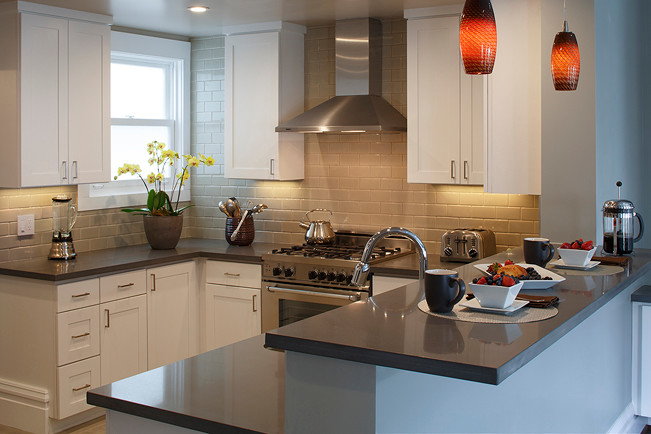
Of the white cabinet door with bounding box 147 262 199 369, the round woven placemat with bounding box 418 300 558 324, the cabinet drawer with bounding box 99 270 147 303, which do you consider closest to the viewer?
the round woven placemat with bounding box 418 300 558 324

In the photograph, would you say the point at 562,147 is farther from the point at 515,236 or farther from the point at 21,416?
the point at 21,416

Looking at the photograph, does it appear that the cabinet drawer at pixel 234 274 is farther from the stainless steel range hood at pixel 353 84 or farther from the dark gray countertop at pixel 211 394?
the dark gray countertop at pixel 211 394

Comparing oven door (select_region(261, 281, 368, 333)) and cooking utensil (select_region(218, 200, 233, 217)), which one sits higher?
cooking utensil (select_region(218, 200, 233, 217))

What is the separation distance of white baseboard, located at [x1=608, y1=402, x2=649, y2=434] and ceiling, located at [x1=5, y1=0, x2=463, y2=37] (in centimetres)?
254

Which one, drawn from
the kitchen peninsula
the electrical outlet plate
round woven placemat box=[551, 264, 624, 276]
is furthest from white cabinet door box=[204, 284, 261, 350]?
round woven placemat box=[551, 264, 624, 276]

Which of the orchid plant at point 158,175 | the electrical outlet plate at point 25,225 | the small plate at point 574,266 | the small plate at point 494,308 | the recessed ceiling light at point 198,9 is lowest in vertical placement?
the small plate at point 494,308

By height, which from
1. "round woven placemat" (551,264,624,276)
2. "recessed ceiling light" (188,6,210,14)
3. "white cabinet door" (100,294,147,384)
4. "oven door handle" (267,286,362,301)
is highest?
"recessed ceiling light" (188,6,210,14)

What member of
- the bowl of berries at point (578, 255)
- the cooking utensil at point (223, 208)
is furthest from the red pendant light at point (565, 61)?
the cooking utensil at point (223, 208)

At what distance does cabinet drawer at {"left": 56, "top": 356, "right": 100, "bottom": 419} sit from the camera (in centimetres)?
419

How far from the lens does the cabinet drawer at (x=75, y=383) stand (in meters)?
4.19

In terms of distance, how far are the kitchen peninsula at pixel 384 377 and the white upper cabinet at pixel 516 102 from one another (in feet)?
3.95

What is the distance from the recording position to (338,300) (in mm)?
4555

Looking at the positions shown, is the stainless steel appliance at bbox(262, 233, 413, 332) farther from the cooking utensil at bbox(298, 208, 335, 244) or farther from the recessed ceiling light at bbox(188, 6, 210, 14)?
the recessed ceiling light at bbox(188, 6, 210, 14)

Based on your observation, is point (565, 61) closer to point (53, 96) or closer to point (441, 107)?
point (441, 107)
